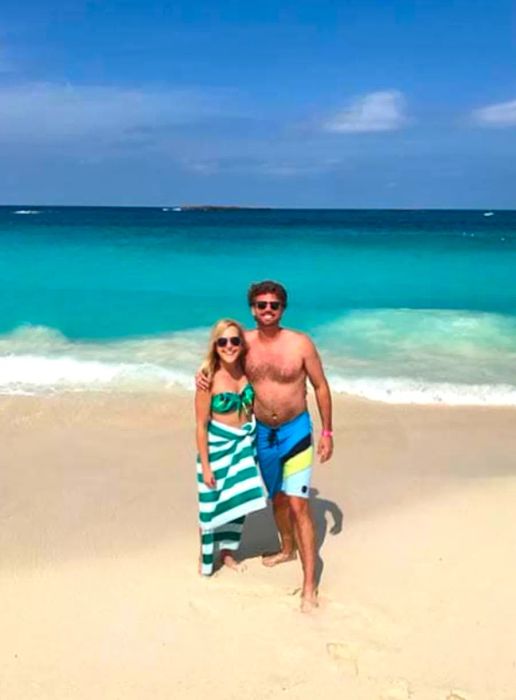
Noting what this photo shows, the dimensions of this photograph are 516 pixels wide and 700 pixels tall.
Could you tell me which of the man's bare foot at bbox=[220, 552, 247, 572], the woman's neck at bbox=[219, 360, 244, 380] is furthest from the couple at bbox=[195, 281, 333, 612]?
the man's bare foot at bbox=[220, 552, 247, 572]

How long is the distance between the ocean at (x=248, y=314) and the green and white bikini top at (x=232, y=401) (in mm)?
4771

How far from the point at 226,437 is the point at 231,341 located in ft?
1.81

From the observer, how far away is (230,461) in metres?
4.33

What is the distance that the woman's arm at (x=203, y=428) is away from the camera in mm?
4215

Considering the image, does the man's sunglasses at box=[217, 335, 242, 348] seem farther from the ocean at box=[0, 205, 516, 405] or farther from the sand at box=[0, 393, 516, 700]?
the ocean at box=[0, 205, 516, 405]

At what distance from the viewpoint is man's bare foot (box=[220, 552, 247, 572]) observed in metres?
4.63

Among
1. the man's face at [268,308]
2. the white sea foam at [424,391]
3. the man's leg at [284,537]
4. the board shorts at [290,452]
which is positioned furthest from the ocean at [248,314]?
the man's face at [268,308]

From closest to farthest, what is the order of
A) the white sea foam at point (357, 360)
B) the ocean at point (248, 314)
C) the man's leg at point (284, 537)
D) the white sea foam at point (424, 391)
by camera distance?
the man's leg at point (284, 537) → the white sea foam at point (424, 391) → the white sea foam at point (357, 360) → the ocean at point (248, 314)

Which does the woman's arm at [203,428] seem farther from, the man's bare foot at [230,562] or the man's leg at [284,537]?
the man's bare foot at [230,562]

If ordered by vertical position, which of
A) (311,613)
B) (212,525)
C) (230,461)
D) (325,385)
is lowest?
(311,613)

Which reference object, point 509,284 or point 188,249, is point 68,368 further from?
point 188,249

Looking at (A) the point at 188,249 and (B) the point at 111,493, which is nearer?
(B) the point at 111,493

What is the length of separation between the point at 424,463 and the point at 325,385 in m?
2.63

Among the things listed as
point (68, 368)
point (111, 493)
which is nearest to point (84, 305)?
point (68, 368)
